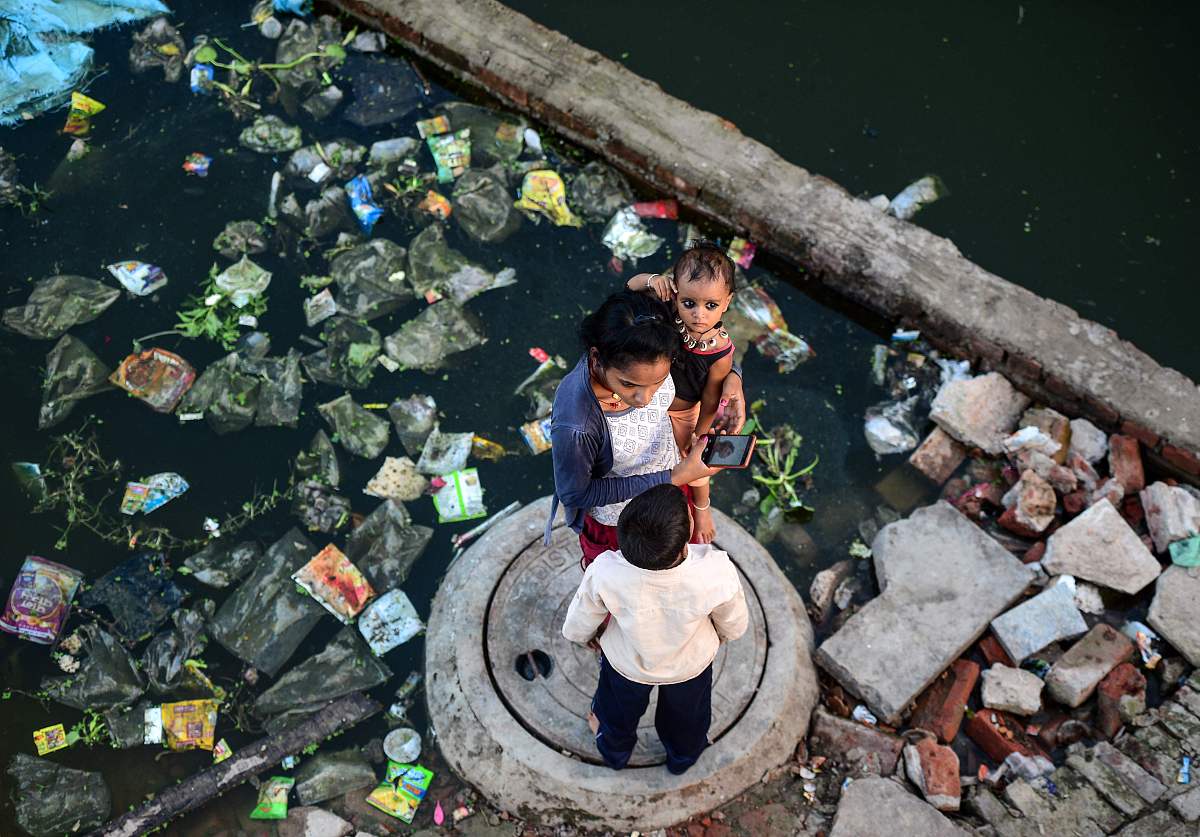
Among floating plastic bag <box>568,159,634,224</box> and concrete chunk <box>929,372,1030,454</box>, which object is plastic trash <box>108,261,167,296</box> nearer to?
floating plastic bag <box>568,159,634,224</box>

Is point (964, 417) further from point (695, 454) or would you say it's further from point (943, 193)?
point (695, 454)

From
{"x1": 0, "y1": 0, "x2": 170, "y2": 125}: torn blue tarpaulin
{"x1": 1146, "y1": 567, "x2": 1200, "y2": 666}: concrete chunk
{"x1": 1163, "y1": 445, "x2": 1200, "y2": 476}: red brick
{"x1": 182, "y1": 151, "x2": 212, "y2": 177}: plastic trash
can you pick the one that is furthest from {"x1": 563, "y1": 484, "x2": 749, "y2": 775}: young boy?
{"x1": 0, "y1": 0, "x2": 170, "y2": 125}: torn blue tarpaulin

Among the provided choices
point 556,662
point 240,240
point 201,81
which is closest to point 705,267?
point 556,662

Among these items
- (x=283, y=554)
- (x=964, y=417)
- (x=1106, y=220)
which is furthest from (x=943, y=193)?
(x=283, y=554)

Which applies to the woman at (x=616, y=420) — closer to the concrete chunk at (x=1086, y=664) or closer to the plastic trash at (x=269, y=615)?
the plastic trash at (x=269, y=615)

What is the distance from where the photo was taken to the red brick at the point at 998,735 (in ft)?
10.8

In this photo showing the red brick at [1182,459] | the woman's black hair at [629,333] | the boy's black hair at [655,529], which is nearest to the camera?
the boy's black hair at [655,529]

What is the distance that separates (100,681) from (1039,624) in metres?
3.50

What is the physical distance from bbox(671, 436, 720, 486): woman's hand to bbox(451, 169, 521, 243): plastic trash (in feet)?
7.64

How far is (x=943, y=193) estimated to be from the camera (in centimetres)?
496

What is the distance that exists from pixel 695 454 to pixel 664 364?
1.37 ft

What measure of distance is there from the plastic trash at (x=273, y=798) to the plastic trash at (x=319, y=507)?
3.28ft

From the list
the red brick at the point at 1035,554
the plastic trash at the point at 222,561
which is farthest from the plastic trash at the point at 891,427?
the plastic trash at the point at 222,561

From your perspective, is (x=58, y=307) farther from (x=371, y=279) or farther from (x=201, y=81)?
(x=201, y=81)
